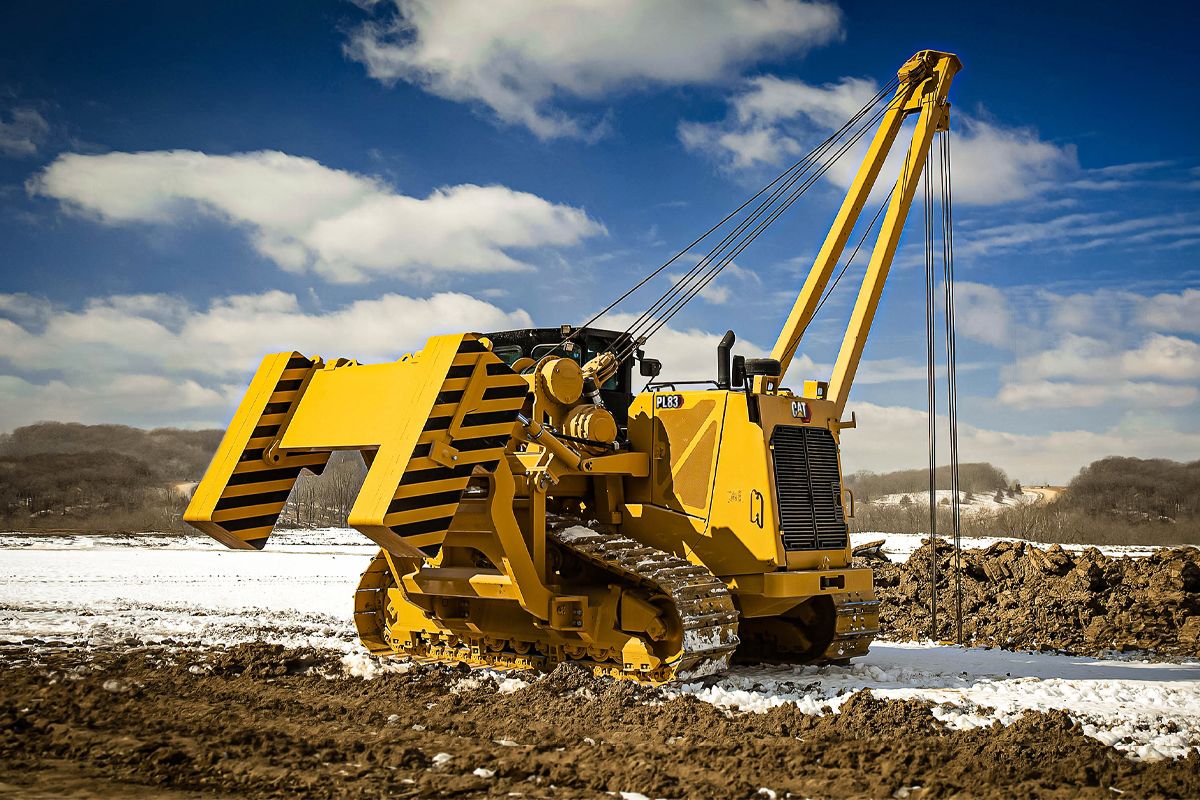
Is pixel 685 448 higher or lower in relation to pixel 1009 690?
higher

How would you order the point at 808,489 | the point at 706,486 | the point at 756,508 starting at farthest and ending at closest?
the point at 808,489 < the point at 706,486 < the point at 756,508

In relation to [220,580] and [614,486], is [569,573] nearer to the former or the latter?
[614,486]

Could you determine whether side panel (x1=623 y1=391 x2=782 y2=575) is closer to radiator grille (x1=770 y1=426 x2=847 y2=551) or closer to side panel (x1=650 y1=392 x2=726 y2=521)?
side panel (x1=650 y1=392 x2=726 y2=521)

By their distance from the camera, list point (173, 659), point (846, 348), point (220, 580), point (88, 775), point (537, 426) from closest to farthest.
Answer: point (88, 775) < point (537, 426) < point (173, 659) < point (846, 348) < point (220, 580)

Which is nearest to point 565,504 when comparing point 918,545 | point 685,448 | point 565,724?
point 685,448

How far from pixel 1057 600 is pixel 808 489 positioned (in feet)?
21.3

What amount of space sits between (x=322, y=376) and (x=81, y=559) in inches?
815

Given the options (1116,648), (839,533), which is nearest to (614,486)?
(839,533)

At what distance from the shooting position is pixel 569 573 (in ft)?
31.1

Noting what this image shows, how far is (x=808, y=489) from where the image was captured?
9555 mm

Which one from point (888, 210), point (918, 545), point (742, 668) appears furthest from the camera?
Answer: point (918, 545)

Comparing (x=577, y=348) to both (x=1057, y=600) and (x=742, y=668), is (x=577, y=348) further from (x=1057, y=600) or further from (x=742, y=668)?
(x=1057, y=600)

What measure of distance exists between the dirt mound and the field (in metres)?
0.54

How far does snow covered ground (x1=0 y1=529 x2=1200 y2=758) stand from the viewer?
7.83 metres
